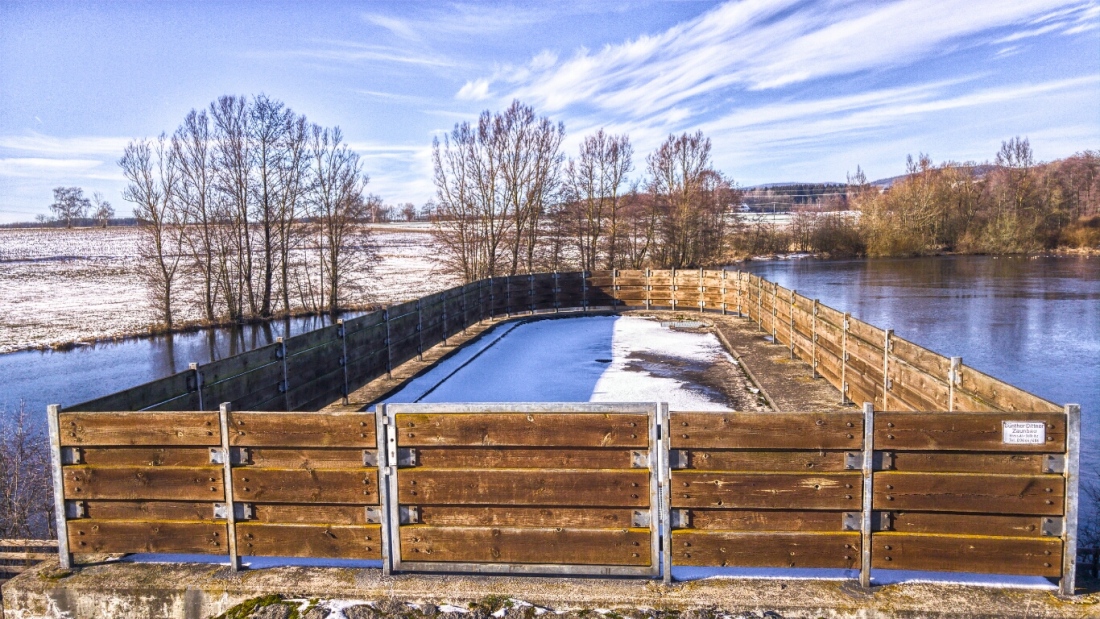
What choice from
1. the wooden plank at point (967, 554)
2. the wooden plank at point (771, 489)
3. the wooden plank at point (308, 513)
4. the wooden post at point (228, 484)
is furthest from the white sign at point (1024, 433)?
the wooden post at point (228, 484)

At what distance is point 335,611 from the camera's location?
12.5 ft

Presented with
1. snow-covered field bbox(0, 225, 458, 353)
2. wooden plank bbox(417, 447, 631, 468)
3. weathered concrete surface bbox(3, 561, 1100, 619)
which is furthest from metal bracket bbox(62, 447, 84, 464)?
snow-covered field bbox(0, 225, 458, 353)

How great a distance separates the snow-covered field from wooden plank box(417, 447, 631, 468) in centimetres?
2551

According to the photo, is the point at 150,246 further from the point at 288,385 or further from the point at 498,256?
the point at 288,385

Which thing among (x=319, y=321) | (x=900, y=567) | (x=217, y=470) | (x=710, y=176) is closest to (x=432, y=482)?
(x=217, y=470)

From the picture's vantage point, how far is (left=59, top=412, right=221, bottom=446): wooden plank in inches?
157

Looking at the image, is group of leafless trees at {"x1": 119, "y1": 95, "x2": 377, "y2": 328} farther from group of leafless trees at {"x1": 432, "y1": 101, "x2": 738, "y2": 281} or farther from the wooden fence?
the wooden fence

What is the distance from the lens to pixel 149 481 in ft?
13.3

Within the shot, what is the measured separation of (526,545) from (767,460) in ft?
4.85

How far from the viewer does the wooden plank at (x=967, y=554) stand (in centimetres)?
361

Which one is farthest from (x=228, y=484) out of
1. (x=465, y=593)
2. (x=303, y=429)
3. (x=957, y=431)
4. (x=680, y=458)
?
(x=957, y=431)

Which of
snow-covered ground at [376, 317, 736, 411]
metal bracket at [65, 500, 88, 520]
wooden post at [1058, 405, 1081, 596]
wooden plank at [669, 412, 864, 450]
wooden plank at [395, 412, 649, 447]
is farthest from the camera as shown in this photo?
snow-covered ground at [376, 317, 736, 411]

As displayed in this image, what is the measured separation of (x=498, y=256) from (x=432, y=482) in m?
28.5

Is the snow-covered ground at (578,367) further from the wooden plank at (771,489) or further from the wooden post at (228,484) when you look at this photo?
the wooden post at (228,484)
